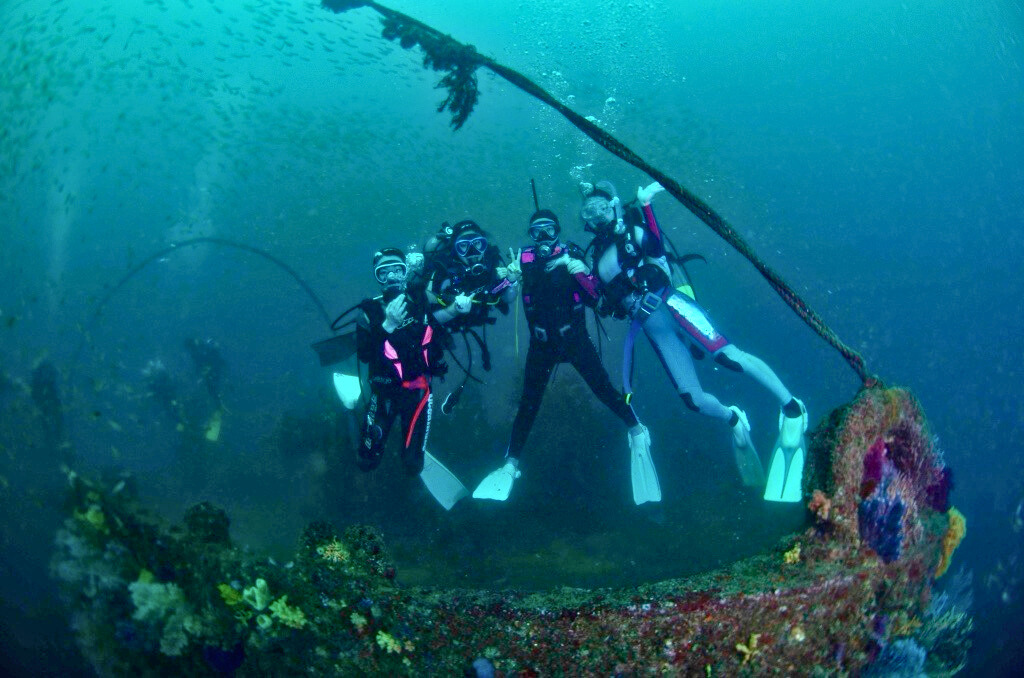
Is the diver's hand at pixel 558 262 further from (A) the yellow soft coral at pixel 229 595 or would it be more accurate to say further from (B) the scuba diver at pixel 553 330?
(A) the yellow soft coral at pixel 229 595

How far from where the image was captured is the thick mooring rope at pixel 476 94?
129 inches

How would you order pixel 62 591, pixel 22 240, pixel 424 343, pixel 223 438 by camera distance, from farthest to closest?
1. pixel 22 240
2. pixel 223 438
3. pixel 424 343
4. pixel 62 591

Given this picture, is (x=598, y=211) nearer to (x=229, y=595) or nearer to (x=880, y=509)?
(x=880, y=509)

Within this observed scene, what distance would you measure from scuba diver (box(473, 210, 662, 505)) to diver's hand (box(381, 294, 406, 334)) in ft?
3.91

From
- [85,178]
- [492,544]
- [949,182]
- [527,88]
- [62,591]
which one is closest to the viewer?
A: [527,88]

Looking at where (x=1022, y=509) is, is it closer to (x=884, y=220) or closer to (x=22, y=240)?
(x=884, y=220)

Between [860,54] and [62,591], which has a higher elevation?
[860,54]

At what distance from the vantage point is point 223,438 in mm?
9250

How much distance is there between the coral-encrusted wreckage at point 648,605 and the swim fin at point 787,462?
2.08 meters

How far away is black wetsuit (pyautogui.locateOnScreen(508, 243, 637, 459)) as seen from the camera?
587 centimetres

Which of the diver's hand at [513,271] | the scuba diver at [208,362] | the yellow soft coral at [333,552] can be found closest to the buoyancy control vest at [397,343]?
the diver's hand at [513,271]

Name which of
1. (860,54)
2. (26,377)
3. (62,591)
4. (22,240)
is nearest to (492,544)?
(62,591)

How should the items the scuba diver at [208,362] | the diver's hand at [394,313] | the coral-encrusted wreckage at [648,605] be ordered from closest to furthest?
the coral-encrusted wreckage at [648,605], the diver's hand at [394,313], the scuba diver at [208,362]

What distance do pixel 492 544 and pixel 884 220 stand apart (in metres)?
17.6
